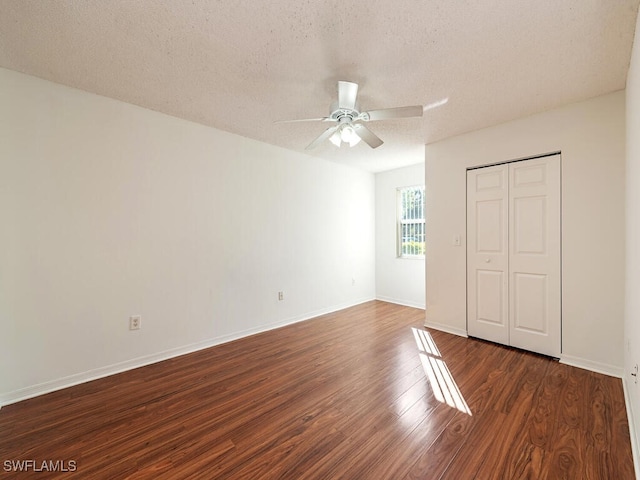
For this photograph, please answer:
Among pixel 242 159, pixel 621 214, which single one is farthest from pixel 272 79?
pixel 621 214

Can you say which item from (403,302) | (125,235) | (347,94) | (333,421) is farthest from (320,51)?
(403,302)

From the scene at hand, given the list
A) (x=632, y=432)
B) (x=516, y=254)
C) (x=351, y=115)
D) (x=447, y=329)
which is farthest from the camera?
(x=447, y=329)

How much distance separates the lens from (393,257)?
491 centimetres

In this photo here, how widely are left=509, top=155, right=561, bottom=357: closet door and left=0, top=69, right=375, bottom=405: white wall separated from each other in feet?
8.42

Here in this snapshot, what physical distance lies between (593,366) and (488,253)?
128 centimetres

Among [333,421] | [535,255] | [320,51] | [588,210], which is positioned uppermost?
[320,51]

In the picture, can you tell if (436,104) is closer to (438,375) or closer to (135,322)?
(438,375)

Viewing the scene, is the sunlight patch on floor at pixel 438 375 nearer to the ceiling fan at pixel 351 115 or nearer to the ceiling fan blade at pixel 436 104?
the ceiling fan at pixel 351 115

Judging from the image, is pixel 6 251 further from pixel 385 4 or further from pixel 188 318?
pixel 385 4

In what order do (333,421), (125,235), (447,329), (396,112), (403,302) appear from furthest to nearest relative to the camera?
(403,302)
(447,329)
(125,235)
(396,112)
(333,421)

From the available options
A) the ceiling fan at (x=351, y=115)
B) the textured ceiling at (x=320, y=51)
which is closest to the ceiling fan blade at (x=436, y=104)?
the textured ceiling at (x=320, y=51)

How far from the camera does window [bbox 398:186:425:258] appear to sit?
464 centimetres

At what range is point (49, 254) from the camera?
2.13 metres

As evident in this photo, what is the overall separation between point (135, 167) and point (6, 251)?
3.60ft
